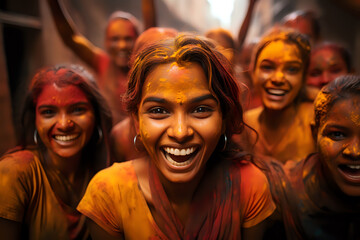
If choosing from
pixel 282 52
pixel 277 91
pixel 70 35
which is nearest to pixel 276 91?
pixel 277 91

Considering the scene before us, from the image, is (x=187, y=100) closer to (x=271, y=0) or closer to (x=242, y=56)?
(x=242, y=56)

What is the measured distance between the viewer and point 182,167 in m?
1.12

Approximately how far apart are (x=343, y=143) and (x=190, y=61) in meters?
0.71

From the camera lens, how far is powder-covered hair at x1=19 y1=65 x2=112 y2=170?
4.93 ft

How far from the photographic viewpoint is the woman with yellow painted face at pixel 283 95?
1729 mm

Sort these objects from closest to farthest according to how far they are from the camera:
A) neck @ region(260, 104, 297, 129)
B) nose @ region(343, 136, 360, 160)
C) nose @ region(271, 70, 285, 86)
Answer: nose @ region(343, 136, 360, 160) < nose @ region(271, 70, 285, 86) < neck @ region(260, 104, 297, 129)

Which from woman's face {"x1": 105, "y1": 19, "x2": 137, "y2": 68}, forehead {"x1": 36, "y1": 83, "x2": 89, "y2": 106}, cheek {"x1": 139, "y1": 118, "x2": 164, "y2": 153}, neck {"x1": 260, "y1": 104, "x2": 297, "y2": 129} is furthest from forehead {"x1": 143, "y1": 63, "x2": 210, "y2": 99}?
woman's face {"x1": 105, "y1": 19, "x2": 137, "y2": 68}

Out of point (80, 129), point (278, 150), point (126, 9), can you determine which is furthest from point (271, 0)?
point (80, 129)

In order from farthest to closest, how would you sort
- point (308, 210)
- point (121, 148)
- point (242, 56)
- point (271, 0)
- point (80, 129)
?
point (271, 0)
point (242, 56)
point (121, 148)
point (80, 129)
point (308, 210)

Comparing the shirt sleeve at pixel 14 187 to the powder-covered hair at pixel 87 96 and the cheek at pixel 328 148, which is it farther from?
the cheek at pixel 328 148

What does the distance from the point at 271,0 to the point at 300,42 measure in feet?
8.99

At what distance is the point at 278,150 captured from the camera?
1851 mm

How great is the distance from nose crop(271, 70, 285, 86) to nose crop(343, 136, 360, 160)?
1.99 ft

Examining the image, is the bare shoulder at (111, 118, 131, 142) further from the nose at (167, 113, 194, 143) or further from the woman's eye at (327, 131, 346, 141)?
the woman's eye at (327, 131, 346, 141)
